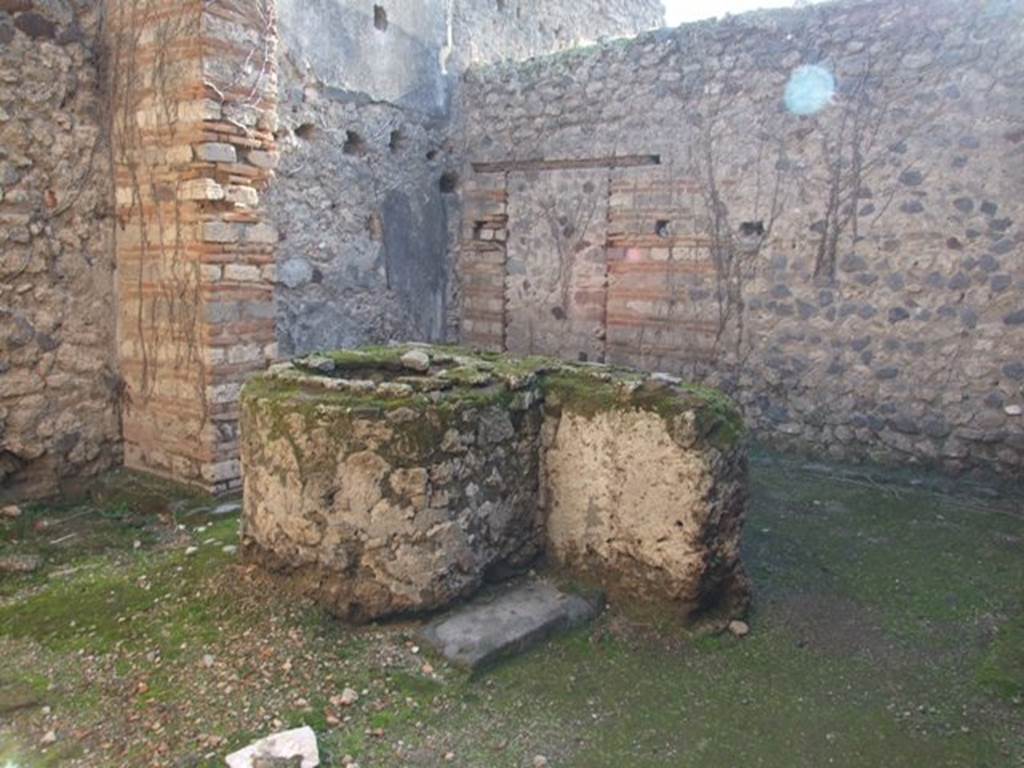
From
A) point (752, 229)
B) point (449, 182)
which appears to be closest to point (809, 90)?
point (752, 229)

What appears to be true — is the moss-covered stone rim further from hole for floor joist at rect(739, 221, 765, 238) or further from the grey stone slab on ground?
hole for floor joist at rect(739, 221, 765, 238)

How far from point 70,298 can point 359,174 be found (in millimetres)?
2673

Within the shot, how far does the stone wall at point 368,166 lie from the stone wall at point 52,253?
141 cm

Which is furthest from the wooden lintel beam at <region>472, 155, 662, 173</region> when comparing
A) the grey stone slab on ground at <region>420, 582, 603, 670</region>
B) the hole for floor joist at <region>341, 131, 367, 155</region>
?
the grey stone slab on ground at <region>420, 582, 603, 670</region>

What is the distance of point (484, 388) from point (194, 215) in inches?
91.9

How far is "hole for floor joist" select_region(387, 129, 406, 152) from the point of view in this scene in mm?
7559

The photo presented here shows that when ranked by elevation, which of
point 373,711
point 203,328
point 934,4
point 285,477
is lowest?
point 373,711

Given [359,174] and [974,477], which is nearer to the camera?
[974,477]

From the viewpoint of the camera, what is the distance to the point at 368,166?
7301 millimetres

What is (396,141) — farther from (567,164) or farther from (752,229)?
(752,229)

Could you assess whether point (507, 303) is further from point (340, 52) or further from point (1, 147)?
point (1, 147)

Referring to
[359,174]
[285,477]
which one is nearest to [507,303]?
[359,174]

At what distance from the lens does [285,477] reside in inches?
142

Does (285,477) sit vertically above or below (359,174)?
below
